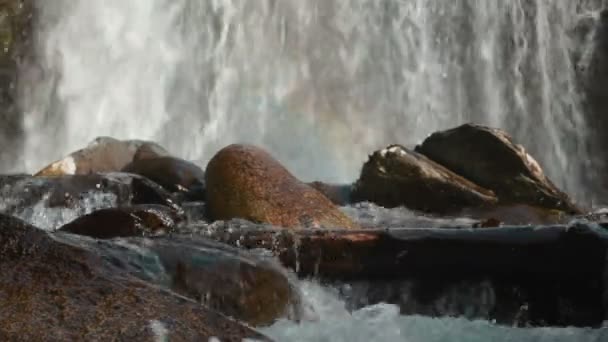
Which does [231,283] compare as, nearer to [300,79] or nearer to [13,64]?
[300,79]

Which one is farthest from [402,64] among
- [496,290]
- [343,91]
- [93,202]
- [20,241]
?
[20,241]

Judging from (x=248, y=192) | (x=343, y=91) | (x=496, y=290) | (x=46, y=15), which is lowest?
(x=496, y=290)

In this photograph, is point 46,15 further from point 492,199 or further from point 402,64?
point 492,199

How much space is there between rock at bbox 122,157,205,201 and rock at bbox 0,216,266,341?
871 cm

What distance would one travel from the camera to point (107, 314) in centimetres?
315

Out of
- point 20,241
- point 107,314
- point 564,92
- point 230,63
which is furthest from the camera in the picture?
point 564,92

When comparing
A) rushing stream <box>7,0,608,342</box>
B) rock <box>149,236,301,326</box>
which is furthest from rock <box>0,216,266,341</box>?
rushing stream <box>7,0,608,342</box>

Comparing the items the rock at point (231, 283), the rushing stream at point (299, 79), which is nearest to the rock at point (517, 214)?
the rock at point (231, 283)

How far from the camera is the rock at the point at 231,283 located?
207 inches

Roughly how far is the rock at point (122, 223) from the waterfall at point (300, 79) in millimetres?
11655

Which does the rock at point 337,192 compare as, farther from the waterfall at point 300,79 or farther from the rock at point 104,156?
the waterfall at point 300,79

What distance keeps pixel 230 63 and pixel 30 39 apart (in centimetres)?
480

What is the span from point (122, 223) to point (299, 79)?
14753 mm

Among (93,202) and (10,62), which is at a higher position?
(10,62)
